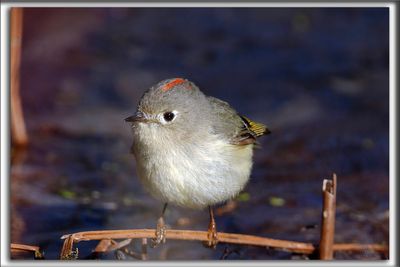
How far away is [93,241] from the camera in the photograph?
2.41 metres

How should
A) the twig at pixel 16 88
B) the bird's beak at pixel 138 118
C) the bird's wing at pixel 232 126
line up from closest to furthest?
1. the bird's beak at pixel 138 118
2. the bird's wing at pixel 232 126
3. the twig at pixel 16 88

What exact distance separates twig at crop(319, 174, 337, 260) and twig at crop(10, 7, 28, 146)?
4.55 ft

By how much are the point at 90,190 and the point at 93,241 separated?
3.51ft

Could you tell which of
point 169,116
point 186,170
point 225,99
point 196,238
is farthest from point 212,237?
point 225,99

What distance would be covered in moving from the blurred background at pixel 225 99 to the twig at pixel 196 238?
0.19 feet

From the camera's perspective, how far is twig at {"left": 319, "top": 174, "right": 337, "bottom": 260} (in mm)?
2389

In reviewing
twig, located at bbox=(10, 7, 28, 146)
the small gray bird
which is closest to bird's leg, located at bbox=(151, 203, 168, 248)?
the small gray bird

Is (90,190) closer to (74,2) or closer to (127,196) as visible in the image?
(127,196)

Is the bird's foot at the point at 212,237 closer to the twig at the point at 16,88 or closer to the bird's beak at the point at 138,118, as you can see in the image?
the bird's beak at the point at 138,118

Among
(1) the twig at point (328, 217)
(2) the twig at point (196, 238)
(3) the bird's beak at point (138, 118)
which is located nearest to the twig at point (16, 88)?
(3) the bird's beak at point (138, 118)

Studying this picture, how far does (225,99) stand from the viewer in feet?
14.3

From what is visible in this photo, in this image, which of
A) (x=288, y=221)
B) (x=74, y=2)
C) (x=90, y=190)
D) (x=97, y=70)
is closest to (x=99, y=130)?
(x=97, y=70)

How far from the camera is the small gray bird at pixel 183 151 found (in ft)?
7.55

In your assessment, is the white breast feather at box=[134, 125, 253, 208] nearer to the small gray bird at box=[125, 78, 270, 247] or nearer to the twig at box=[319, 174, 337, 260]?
the small gray bird at box=[125, 78, 270, 247]
